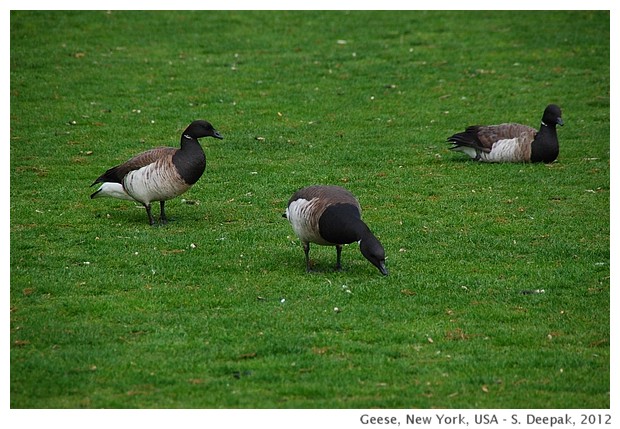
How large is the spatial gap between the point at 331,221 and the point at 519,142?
7377 mm

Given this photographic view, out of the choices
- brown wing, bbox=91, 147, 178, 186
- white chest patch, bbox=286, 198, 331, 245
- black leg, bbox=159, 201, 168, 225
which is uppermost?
brown wing, bbox=91, 147, 178, 186

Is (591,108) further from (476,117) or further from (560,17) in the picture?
(560,17)

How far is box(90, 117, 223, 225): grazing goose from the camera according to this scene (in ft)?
44.4

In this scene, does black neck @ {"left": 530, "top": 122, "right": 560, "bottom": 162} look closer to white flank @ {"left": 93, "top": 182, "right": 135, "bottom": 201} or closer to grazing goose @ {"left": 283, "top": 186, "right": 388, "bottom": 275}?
grazing goose @ {"left": 283, "top": 186, "right": 388, "bottom": 275}

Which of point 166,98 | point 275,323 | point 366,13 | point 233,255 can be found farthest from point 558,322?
point 366,13

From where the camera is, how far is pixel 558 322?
993 centimetres

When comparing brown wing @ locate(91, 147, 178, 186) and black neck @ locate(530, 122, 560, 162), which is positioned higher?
brown wing @ locate(91, 147, 178, 186)

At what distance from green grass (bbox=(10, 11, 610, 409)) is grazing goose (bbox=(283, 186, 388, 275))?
0.47 m

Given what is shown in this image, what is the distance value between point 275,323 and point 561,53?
18.0 m

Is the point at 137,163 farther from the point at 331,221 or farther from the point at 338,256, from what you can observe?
Result: the point at 331,221

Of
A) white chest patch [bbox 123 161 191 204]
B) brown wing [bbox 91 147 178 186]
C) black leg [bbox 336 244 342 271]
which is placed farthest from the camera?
A: brown wing [bbox 91 147 178 186]

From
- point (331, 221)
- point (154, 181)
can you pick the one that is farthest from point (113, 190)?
point (331, 221)

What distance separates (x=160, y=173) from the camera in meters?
13.5

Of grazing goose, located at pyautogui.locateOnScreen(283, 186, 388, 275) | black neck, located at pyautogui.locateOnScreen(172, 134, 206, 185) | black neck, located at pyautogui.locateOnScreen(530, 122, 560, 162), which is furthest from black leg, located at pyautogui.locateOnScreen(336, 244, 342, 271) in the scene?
black neck, located at pyautogui.locateOnScreen(530, 122, 560, 162)
